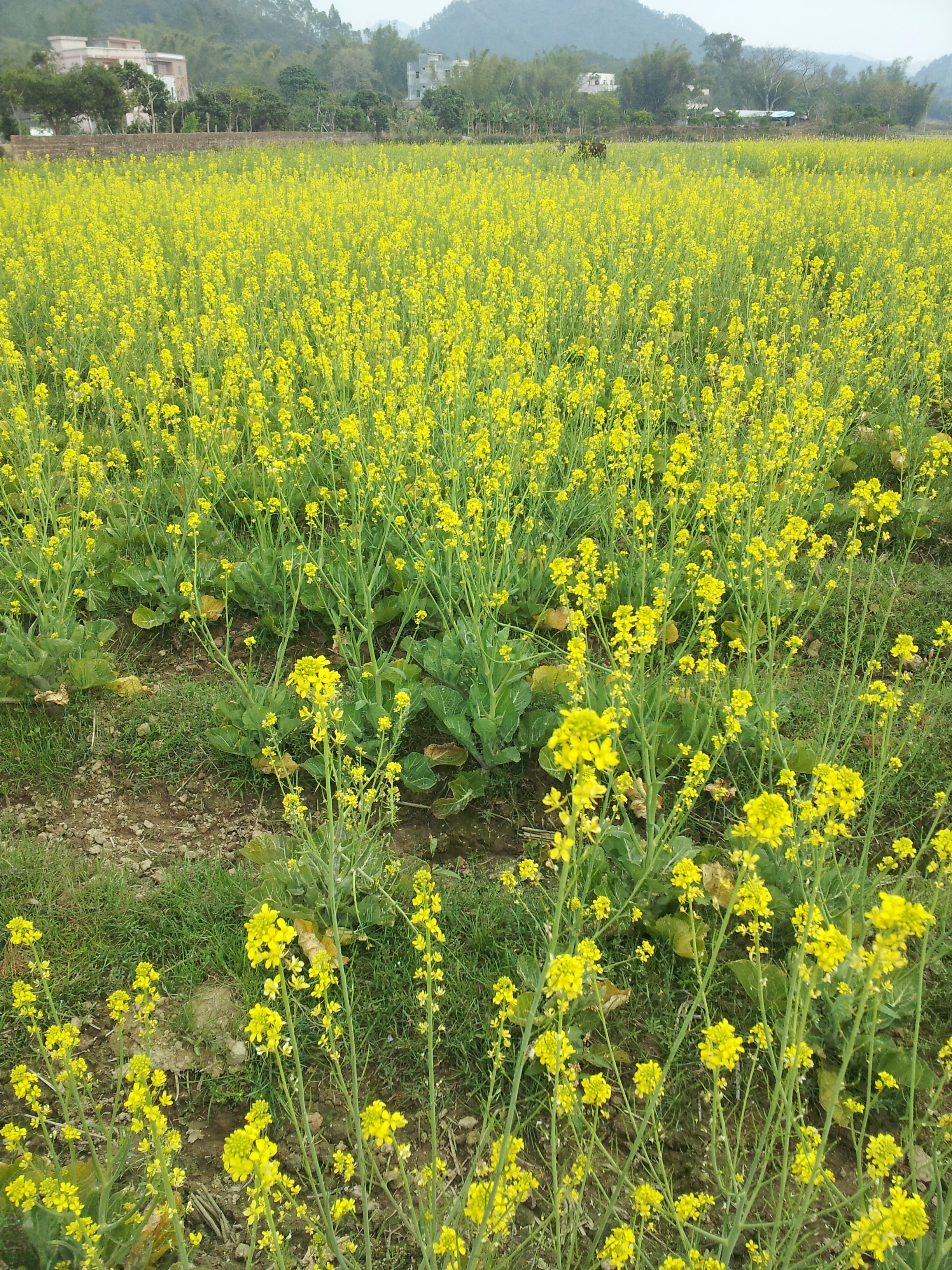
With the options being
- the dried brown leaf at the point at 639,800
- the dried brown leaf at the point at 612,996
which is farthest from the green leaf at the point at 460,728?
the dried brown leaf at the point at 612,996

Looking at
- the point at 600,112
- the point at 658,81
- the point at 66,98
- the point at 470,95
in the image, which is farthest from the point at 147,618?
the point at 658,81

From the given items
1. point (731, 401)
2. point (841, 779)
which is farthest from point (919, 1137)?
point (731, 401)

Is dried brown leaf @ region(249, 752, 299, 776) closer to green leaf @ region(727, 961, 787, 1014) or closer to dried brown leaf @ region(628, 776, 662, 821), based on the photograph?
dried brown leaf @ region(628, 776, 662, 821)

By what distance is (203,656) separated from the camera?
3.57 m

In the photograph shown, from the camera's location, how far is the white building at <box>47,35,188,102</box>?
72.5 meters

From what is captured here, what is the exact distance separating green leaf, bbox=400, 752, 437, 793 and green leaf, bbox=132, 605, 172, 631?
58.9 inches

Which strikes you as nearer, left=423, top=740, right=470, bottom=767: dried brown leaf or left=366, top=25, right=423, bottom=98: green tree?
left=423, top=740, right=470, bottom=767: dried brown leaf

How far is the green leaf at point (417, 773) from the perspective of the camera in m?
2.76

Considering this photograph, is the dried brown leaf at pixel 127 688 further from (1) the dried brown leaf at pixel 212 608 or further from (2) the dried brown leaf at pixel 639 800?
(2) the dried brown leaf at pixel 639 800

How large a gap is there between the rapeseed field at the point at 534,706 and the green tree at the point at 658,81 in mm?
69396

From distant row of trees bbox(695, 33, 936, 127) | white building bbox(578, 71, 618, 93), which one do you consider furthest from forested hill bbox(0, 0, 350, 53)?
distant row of trees bbox(695, 33, 936, 127)

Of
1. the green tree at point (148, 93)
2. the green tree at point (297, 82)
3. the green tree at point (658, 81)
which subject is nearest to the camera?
the green tree at point (148, 93)

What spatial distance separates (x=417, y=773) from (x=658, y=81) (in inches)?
3073

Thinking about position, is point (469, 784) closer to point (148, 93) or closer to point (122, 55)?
point (148, 93)
